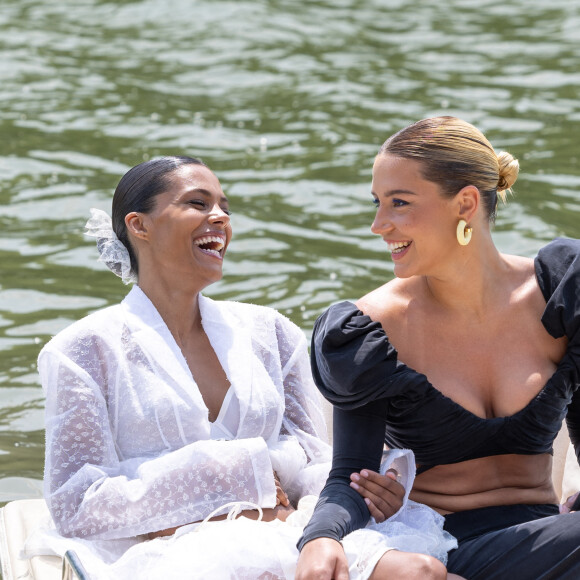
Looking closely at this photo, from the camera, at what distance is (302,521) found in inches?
124

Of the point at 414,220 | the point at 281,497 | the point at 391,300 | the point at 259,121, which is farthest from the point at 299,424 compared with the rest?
the point at 259,121

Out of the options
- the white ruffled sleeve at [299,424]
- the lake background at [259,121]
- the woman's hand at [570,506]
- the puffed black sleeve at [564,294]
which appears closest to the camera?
the puffed black sleeve at [564,294]

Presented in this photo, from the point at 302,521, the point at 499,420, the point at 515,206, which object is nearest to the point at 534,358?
the point at 499,420

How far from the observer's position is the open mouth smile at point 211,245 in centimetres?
357

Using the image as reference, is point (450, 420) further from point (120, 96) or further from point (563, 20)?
point (563, 20)

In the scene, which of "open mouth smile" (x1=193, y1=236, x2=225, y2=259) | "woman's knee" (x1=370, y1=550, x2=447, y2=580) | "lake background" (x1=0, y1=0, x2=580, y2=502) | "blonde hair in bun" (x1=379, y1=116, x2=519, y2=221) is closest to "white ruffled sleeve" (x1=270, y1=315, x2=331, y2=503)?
"open mouth smile" (x1=193, y1=236, x2=225, y2=259)

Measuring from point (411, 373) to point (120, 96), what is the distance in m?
7.45

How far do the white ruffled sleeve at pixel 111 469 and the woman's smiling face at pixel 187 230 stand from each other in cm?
37

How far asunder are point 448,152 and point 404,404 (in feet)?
2.03

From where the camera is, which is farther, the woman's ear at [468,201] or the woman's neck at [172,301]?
the woman's neck at [172,301]

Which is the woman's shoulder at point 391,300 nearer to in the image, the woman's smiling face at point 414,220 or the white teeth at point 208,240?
the woman's smiling face at point 414,220

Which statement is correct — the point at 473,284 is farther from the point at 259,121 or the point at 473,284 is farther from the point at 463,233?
the point at 259,121

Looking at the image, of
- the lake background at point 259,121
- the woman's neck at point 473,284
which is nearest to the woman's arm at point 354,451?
the woman's neck at point 473,284

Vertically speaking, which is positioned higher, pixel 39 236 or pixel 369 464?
pixel 369 464
